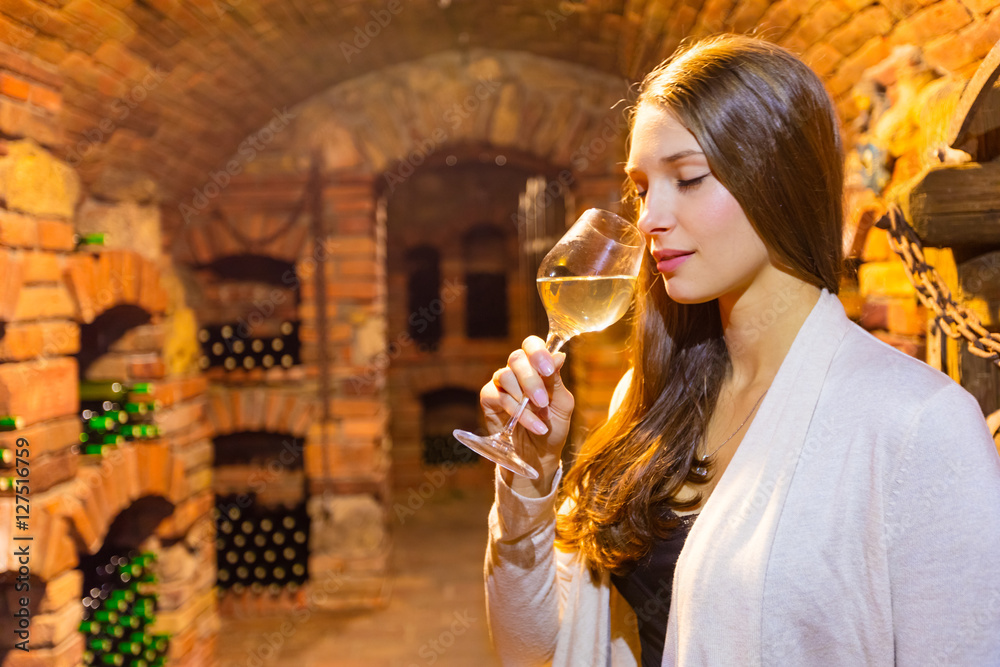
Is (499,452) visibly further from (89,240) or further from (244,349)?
(244,349)

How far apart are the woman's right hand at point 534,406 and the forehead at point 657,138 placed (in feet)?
0.89

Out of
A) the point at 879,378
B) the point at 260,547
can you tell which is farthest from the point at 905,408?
the point at 260,547

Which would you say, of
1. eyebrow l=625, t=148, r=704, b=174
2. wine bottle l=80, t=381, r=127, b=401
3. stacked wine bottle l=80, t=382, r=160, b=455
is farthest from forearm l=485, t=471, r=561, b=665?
wine bottle l=80, t=381, r=127, b=401

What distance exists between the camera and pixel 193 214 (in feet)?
11.5

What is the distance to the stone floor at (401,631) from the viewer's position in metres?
3.09

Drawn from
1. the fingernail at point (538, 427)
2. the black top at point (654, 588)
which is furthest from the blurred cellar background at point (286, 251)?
the fingernail at point (538, 427)

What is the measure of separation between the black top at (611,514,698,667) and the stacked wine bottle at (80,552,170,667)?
7.47 ft

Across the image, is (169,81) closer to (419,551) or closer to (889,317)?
(889,317)

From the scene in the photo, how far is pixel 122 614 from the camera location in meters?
2.70

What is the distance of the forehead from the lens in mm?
820

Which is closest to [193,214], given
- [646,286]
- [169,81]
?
[169,81]

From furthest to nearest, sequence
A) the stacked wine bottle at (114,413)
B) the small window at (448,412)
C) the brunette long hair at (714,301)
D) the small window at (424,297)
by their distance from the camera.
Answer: the small window at (448,412)
the small window at (424,297)
the stacked wine bottle at (114,413)
the brunette long hair at (714,301)

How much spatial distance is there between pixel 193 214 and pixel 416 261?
107 inches

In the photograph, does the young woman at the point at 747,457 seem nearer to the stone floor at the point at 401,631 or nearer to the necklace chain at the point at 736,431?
the necklace chain at the point at 736,431
